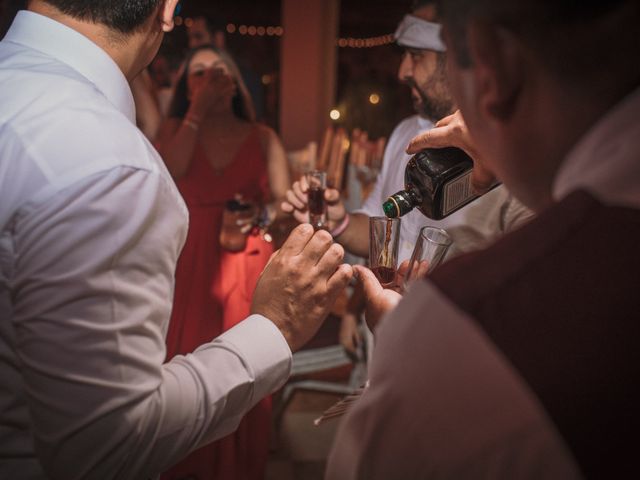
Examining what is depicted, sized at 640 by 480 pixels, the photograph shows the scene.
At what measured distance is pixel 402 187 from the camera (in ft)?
7.64

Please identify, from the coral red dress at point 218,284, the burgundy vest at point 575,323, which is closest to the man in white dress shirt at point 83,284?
the burgundy vest at point 575,323

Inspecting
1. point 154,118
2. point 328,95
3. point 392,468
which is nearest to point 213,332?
point 154,118

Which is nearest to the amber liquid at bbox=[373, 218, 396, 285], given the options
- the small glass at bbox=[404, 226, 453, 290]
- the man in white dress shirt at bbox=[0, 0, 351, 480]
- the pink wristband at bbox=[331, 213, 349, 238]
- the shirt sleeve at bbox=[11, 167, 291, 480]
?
the small glass at bbox=[404, 226, 453, 290]

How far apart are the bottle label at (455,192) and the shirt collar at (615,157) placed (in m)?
0.82

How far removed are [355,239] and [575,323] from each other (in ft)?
5.85

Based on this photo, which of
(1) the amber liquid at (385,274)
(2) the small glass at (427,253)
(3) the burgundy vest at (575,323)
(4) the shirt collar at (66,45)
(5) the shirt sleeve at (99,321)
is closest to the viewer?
(3) the burgundy vest at (575,323)

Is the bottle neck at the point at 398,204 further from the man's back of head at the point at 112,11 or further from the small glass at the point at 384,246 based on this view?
the man's back of head at the point at 112,11

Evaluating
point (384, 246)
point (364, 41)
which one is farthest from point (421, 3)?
point (364, 41)

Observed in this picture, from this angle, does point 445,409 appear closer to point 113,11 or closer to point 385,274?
point 385,274

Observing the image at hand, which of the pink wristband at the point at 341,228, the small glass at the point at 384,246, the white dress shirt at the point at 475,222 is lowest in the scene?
the pink wristband at the point at 341,228

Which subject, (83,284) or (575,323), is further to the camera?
(83,284)

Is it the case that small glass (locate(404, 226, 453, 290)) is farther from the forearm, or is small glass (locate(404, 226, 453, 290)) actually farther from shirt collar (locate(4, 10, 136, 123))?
the forearm

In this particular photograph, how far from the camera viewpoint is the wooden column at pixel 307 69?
6219 mm

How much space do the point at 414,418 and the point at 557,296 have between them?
212 mm
